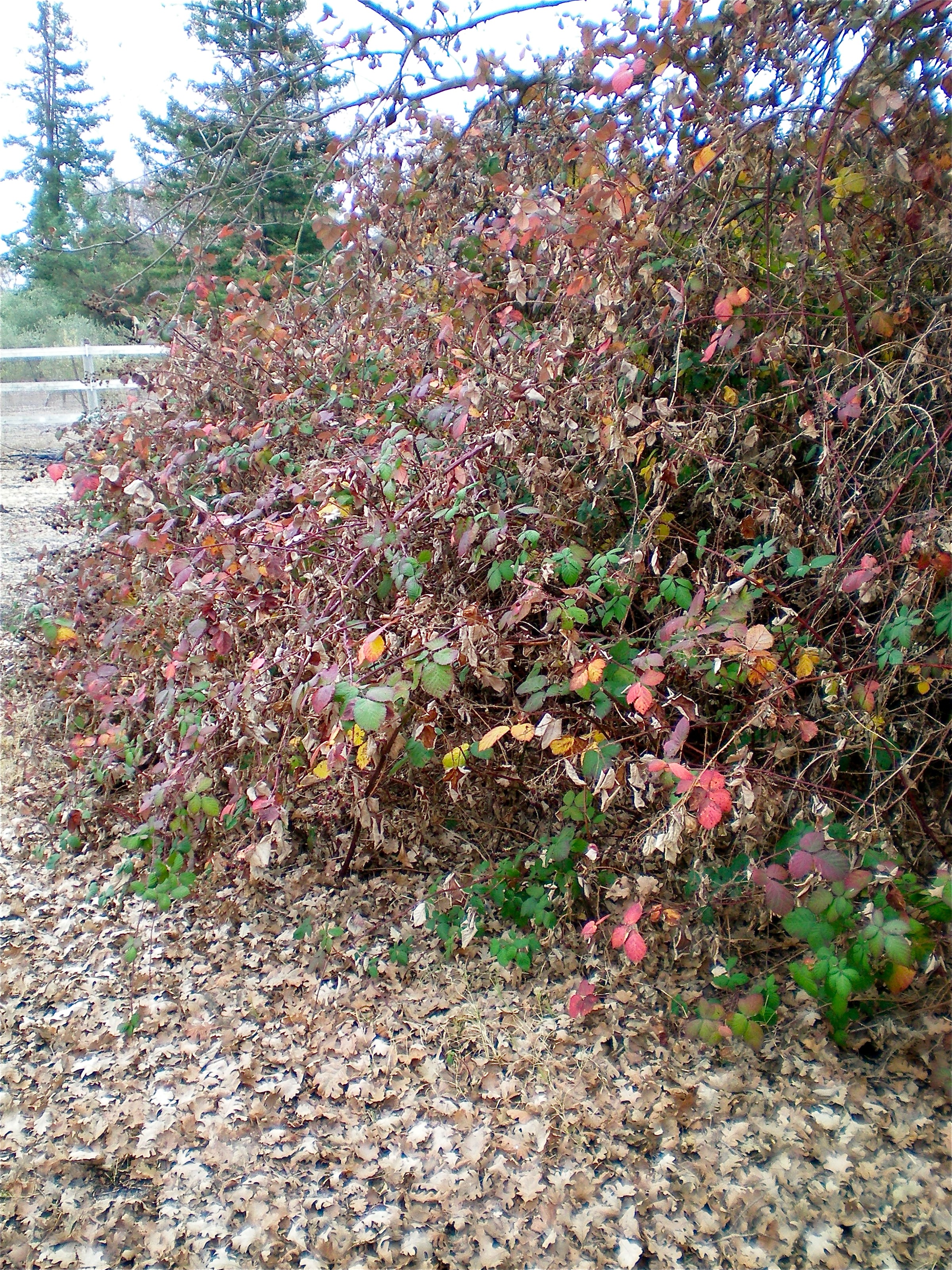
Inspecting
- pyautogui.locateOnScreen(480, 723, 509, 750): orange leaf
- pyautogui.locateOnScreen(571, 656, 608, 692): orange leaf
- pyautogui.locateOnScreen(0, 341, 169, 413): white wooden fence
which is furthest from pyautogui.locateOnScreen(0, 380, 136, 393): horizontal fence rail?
pyautogui.locateOnScreen(571, 656, 608, 692): orange leaf

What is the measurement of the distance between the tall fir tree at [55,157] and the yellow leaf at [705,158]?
1484 cm

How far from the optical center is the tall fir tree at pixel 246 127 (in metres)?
4.40

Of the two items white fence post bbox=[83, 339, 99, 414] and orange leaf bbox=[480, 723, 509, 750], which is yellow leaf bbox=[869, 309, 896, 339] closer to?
orange leaf bbox=[480, 723, 509, 750]

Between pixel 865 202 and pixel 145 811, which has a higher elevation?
pixel 865 202

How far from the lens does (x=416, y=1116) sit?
2.28 meters

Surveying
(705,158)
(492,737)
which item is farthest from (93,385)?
(492,737)

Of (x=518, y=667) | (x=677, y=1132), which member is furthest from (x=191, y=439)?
(x=677, y=1132)

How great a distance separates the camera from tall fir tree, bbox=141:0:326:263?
4.40m

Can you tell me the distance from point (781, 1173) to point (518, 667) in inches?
68.4

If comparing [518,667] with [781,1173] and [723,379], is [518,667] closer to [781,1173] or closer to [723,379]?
[723,379]

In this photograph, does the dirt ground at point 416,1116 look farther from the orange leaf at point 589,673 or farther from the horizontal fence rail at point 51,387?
the horizontal fence rail at point 51,387

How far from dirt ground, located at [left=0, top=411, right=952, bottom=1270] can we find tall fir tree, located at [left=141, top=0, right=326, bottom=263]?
328 cm

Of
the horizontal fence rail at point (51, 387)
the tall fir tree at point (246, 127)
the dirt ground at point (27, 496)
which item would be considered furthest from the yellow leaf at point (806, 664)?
the horizontal fence rail at point (51, 387)

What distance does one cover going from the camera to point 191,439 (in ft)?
13.4
